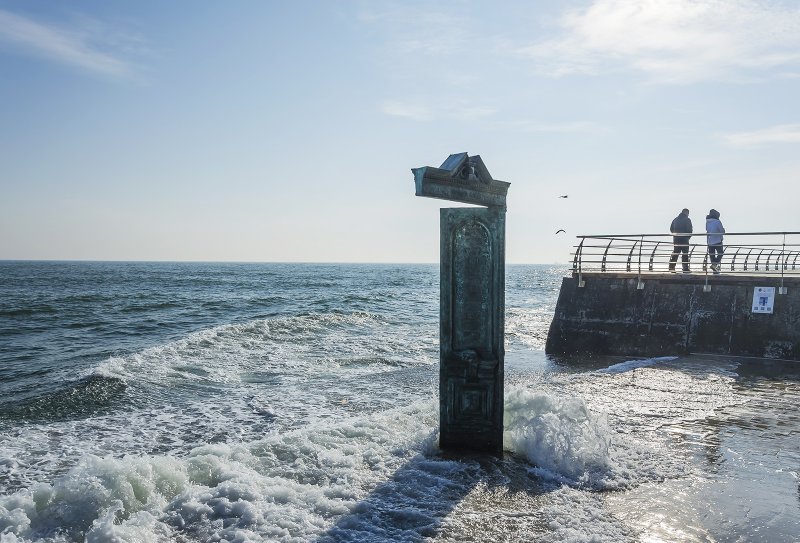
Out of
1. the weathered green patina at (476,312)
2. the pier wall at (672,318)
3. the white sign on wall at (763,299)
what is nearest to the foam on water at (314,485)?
the weathered green patina at (476,312)

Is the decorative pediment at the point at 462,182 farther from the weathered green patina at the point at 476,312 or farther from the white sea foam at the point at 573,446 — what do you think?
the white sea foam at the point at 573,446

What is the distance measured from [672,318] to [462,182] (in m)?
10.3

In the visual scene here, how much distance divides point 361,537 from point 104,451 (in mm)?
4345

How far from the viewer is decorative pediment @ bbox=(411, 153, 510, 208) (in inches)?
227

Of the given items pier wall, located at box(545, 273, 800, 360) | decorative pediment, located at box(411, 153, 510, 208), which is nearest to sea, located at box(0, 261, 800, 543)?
pier wall, located at box(545, 273, 800, 360)

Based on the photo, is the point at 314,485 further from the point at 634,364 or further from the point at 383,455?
the point at 634,364

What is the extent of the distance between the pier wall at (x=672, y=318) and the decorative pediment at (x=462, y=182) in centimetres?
960

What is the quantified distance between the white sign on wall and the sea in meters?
1.39

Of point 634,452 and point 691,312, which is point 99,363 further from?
point 691,312

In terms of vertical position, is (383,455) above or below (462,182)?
below

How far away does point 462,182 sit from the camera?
6.00 meters

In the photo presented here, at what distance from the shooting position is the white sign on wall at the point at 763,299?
13016mm

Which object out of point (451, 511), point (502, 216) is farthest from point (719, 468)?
point (502, 216)

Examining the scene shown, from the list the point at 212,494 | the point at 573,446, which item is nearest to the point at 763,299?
the point at 573,446
